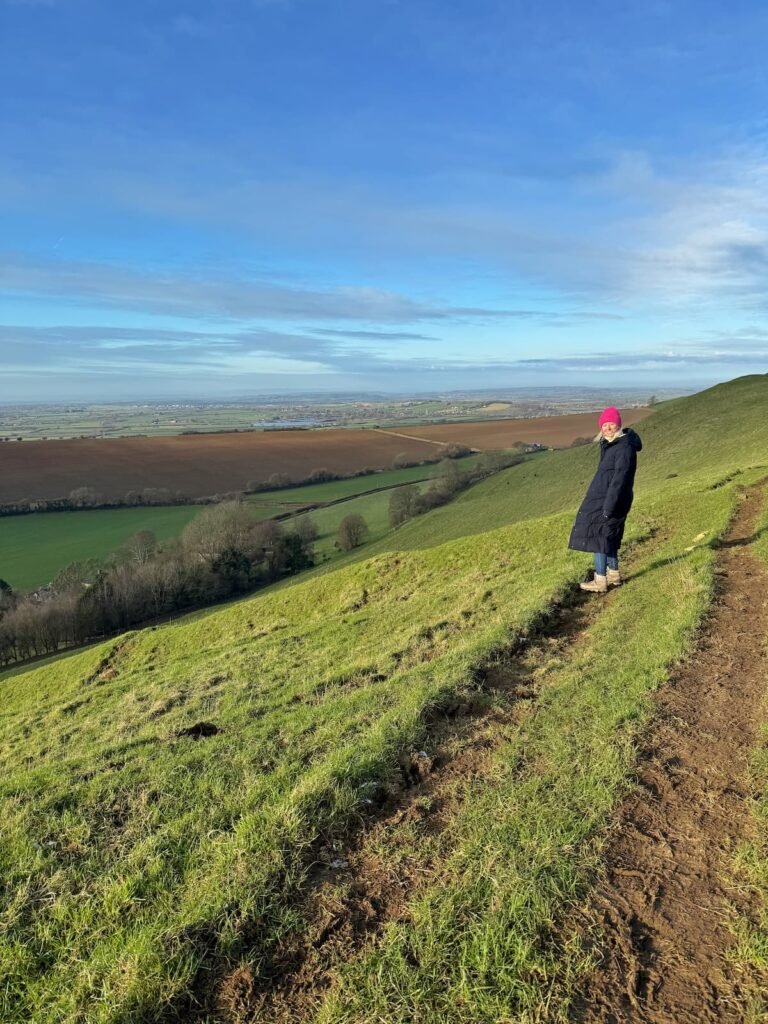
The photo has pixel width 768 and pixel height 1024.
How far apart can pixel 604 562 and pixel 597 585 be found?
0.57 m

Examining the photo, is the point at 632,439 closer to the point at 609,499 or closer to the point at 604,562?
the point at 609,499

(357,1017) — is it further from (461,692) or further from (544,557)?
(544,557)

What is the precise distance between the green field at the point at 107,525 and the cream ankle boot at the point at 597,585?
158 feet

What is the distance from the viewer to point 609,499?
1032cm

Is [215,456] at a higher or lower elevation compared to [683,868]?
lower

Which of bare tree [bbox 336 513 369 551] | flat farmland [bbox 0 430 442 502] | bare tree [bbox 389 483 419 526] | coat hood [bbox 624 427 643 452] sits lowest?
bare tree [bbox 336 513 369 551]

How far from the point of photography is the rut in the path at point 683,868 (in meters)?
3.08

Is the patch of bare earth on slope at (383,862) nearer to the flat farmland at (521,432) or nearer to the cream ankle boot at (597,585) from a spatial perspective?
the cream ankle boot at (597,585)

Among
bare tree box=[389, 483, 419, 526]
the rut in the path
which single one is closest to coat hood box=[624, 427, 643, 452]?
the rut in the path

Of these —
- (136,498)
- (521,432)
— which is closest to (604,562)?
(136,498)

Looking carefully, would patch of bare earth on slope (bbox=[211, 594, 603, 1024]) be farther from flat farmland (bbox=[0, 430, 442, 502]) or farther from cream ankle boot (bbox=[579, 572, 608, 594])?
flat farmland (bbox=[0, 430, 442, 502])

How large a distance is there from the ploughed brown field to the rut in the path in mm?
87875

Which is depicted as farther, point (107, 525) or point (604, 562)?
point (107, 525)

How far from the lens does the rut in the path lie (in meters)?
3.08
